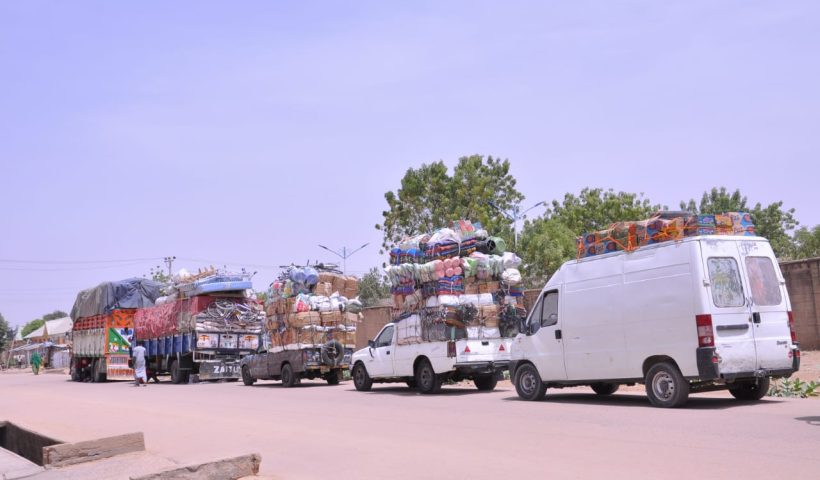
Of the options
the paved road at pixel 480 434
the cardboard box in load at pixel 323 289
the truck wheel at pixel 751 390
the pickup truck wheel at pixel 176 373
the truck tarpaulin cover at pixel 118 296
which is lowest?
the paved road at pixel 480 434

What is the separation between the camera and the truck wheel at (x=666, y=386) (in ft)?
40.2

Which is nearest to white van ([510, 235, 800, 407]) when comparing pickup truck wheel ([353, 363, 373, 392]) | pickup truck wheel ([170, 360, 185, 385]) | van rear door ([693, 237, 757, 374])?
van rear door ([693, 237, 757, 374])

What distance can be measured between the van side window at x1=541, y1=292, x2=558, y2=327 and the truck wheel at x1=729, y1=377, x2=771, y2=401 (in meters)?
3.26

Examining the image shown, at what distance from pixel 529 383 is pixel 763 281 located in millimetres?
4786

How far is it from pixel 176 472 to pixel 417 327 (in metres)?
12.0

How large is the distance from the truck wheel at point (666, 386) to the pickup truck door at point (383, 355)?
27.2 ft

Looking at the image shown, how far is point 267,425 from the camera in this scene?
42.9ft

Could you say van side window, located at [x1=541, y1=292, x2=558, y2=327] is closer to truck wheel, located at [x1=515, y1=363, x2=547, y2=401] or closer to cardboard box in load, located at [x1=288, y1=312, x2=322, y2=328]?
truck wheel, located at [x1=515, y1=363, x2=547, y2=401]

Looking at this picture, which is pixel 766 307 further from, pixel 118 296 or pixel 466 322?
pixel 118 296

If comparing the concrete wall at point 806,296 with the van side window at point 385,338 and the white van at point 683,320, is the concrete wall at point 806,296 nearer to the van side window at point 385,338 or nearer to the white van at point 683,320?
the white van at point 683,320

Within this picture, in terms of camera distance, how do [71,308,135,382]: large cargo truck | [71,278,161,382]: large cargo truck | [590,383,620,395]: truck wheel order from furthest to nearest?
[71,278,161,382]: large cargo truck → [71,308,135,382]: large cargo truck → [590,383,620,395]: truck wheel

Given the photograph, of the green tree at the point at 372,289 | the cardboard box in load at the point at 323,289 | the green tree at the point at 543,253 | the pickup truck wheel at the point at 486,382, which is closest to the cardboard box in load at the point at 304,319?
the cardboard box in load at the point at 323,289

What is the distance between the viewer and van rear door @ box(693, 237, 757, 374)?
11898 mm

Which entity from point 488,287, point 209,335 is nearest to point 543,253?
point 209,335
